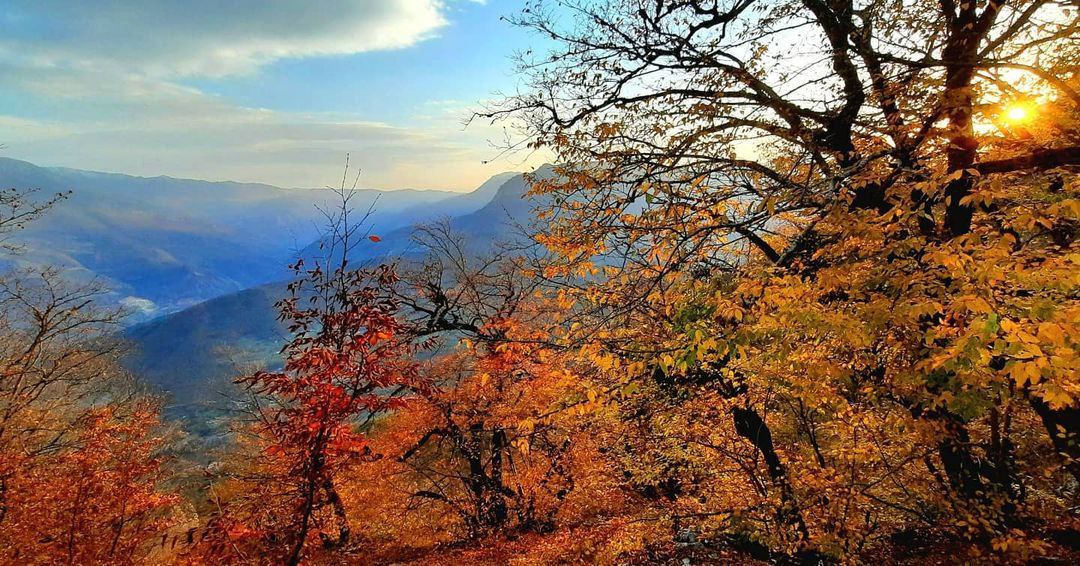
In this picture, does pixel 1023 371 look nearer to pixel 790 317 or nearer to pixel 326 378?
pixel 790 317

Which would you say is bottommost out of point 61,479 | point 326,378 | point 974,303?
point 61,479

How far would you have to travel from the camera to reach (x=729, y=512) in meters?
9.92

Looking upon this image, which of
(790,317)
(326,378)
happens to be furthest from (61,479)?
(790,317)

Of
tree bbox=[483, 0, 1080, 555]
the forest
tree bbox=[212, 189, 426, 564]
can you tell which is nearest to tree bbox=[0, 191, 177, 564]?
the forest

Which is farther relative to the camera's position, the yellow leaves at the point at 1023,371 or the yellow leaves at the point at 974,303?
the yellow leaves at the point at 974,303

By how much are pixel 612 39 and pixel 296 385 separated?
24.5 ft

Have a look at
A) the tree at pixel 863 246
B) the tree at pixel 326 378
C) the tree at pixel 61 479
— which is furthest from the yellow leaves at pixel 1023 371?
the tree at pixel 61 479

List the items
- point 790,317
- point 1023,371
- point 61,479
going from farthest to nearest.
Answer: point 61,479
point 790,317
point 1023,371

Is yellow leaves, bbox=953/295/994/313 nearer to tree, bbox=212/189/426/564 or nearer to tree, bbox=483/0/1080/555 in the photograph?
tree, bbox=483/0/1080/555

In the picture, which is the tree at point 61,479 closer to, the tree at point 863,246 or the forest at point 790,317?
the forest at point 790,317

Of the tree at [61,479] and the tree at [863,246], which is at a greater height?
the tree at [863,246]

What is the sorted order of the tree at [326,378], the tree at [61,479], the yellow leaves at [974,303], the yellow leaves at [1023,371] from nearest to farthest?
the yellow leaves at [1023,371] → the yellow leaves at [974,303] → the tree at [326,378] → the tree at [61,479]

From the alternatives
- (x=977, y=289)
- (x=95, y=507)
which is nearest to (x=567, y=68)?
(x=977, y=289)

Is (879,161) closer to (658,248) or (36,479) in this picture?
(658,248)
